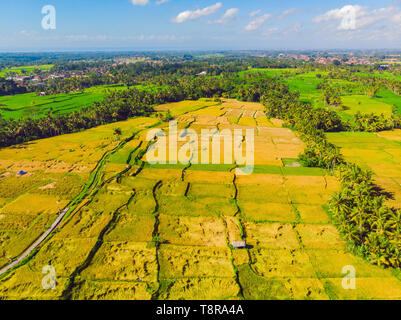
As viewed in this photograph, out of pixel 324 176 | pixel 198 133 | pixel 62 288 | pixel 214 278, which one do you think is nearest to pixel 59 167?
pixel 62 288

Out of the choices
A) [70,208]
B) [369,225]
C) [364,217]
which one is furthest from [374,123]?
[70,208]

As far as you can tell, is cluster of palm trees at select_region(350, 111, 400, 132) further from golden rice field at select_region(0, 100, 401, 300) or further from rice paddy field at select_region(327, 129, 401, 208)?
golden rice field at select_region(0, 100, 401, 300)

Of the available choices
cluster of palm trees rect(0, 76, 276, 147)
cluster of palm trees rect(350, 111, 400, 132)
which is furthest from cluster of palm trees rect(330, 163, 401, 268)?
cluster of palm trees rect(0, 76, 276, 147)

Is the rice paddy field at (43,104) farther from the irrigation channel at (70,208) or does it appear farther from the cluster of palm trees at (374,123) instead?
the cluster of palm trees at (374,123)

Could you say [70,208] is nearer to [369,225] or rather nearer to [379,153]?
[369,225]

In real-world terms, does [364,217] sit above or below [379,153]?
below
